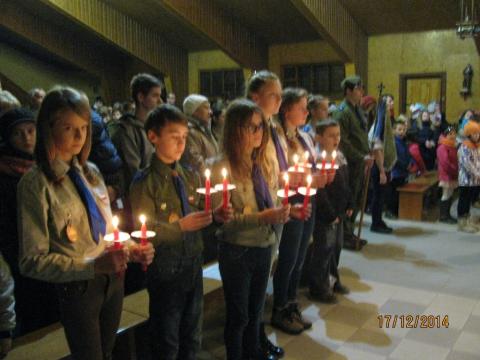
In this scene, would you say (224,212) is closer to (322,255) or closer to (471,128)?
(322,255)

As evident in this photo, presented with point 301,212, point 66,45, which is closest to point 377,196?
point 301,212

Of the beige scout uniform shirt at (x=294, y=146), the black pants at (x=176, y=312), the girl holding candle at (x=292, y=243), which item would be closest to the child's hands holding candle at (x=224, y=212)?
the black pants at (x=176, y=312)

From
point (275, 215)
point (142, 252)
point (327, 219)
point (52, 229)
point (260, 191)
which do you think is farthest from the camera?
point (327, 219)

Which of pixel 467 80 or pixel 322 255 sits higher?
pixel 467 80

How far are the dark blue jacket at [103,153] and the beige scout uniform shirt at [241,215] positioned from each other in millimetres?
1045

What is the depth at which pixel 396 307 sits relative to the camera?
12.2ft

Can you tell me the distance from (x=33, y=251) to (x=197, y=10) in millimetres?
9269

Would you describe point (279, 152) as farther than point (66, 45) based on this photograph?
No

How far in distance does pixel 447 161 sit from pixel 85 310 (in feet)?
20.0

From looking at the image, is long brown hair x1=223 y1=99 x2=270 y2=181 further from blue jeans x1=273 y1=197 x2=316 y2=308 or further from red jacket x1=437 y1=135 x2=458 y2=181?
red jacket x1=437 y1=135 x2=458 y2=181

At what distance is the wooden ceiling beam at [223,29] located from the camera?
9781 mm

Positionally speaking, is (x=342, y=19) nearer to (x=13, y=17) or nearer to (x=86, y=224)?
(x=13, y=17)

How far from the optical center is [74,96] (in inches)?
70.0
